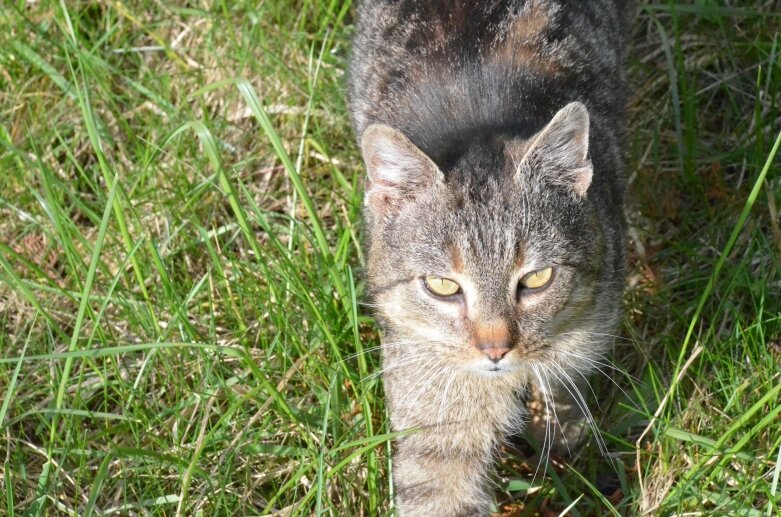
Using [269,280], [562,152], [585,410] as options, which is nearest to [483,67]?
[562,152]

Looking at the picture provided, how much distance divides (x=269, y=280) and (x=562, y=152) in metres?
1.39

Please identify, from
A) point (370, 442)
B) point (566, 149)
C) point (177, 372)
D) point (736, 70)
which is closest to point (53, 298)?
point (177, 372)

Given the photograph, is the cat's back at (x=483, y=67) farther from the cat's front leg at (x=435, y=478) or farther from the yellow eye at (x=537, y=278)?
the cat's front leg at (x=435, y=478)

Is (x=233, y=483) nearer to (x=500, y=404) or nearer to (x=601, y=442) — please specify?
(x=500, y=404)

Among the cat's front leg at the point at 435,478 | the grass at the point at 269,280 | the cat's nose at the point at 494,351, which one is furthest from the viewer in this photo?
the grass at the point at 269,280

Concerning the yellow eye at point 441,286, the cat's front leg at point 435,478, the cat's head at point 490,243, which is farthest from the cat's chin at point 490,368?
the cat's front leg at point 435,478

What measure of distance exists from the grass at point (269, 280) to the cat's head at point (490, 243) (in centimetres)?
47

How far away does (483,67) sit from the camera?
3.90 meters

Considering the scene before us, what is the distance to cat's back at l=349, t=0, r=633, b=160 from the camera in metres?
3.83

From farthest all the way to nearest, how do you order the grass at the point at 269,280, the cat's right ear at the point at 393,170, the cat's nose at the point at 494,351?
the grass at the point at 269,280 < the cat's right ear at the point at 393,170 < the cat's nose at the point at 494,351

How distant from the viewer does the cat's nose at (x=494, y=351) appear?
3242 mm

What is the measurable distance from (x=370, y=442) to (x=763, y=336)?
Answer: 164 cm

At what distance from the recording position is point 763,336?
394cm

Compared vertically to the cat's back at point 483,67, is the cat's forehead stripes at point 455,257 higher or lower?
lower
